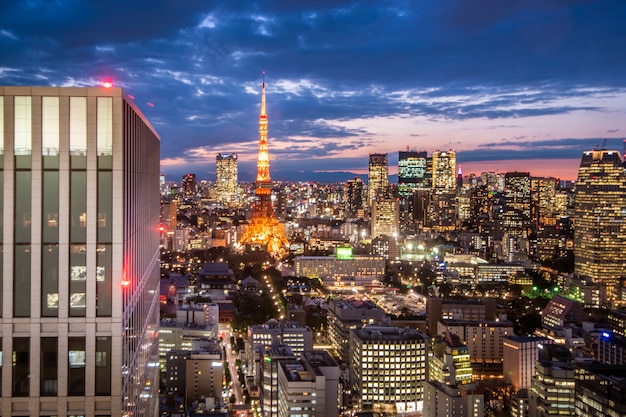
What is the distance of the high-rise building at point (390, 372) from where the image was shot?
1780 centimetres

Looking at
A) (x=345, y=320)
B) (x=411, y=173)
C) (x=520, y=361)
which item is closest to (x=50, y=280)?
(x=520, y=361)

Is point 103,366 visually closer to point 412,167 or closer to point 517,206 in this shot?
point 517,206

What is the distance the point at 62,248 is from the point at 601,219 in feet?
125

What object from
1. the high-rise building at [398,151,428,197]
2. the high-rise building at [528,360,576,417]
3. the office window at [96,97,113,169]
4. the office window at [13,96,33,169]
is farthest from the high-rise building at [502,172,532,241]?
the office window at [13,96,33,169]

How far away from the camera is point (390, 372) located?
58.9 feet

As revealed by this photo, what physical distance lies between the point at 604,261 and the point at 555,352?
72.4ft

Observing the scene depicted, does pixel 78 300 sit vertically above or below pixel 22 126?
below

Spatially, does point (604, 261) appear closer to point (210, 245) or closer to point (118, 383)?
point (210, 245)

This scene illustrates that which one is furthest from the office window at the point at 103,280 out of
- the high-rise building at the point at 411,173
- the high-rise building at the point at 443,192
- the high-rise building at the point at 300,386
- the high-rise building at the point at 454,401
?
the high-rise building at the point at 411,173

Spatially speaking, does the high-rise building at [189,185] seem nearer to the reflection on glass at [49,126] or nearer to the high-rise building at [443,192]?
the high-rise building at [443,192]

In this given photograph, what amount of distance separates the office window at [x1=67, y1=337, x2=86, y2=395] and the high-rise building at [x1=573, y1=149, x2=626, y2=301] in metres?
34.4

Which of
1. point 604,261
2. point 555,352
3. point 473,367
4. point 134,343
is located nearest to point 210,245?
point 604,261

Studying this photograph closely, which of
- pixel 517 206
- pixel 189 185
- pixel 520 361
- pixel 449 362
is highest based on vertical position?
pixel 189 185

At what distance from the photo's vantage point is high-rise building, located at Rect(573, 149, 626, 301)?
36.5 meters
